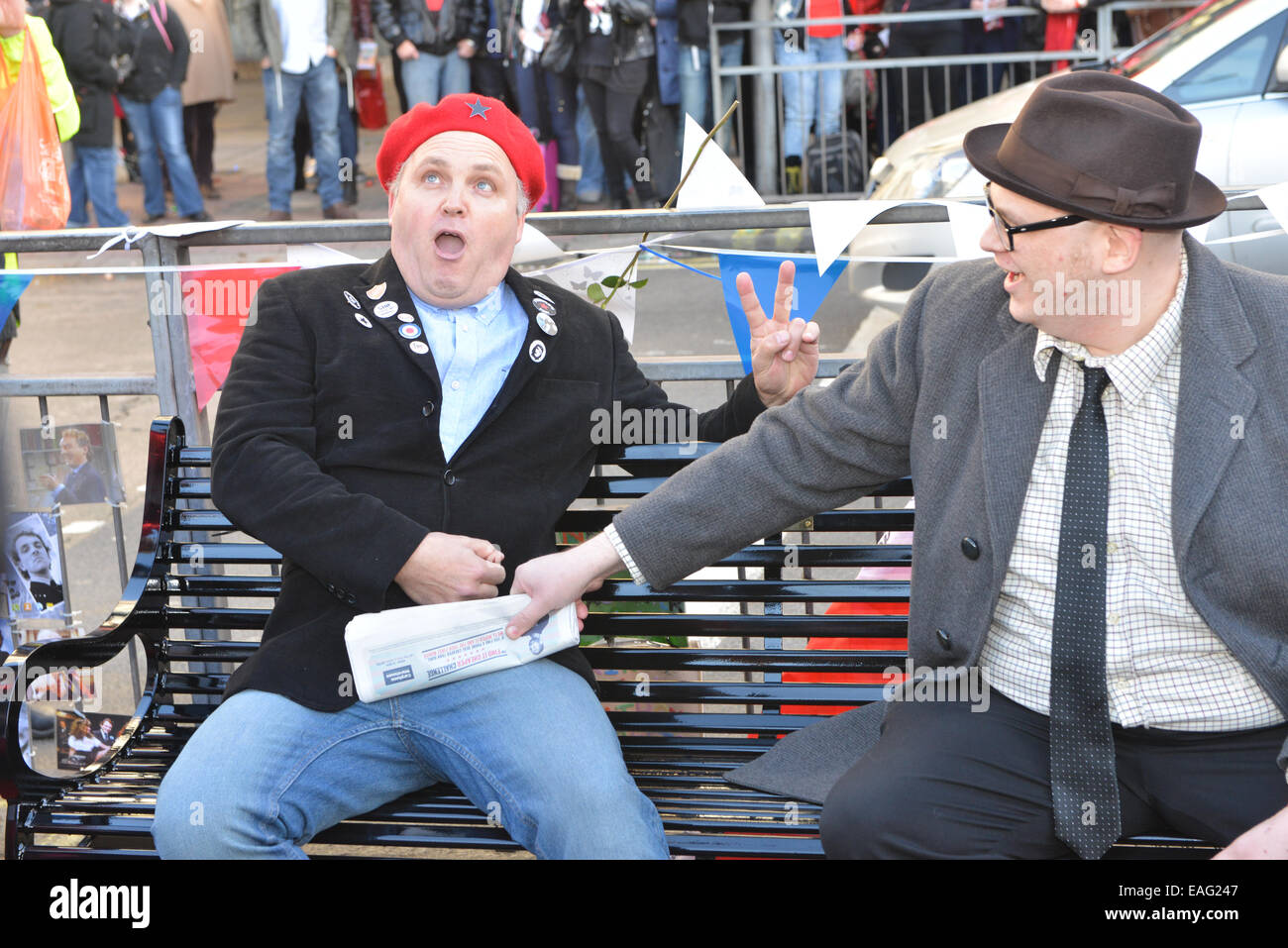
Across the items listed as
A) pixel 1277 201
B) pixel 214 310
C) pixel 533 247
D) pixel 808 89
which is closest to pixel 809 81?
pixel 808 89

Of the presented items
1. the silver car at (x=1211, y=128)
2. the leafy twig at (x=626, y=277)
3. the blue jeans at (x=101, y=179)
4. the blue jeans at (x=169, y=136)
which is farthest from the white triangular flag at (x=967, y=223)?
the blue jeans at (x=169, y=136)

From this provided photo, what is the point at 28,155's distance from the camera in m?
5.93

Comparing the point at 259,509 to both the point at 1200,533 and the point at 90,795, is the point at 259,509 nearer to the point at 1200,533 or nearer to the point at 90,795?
the point at 90,795

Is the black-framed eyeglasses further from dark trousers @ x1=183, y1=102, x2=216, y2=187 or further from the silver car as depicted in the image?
dark trousers @ x1=183, y1=102, x2=216, y2=187

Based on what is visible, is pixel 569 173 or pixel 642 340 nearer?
pixel 642 340

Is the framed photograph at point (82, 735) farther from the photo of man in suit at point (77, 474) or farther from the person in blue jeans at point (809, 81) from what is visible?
the person in blue jeans at point (809, 81)

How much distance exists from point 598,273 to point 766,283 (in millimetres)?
494

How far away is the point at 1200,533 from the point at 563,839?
1.29 meters

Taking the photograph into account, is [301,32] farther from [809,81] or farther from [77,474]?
[77,474]

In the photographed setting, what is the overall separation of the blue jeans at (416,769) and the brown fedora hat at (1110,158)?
1349mm

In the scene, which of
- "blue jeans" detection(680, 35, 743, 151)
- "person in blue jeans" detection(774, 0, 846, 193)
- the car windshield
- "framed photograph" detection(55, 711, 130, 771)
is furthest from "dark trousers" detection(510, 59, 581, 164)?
"framed photograph" detection(55, 711, 130, 771)

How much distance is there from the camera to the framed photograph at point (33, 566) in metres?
4.37

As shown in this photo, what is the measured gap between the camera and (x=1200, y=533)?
263 cm
